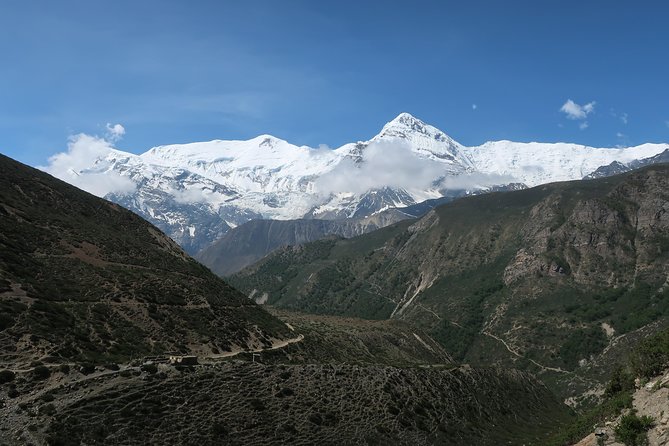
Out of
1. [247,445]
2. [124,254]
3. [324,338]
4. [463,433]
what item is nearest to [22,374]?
[247,445]

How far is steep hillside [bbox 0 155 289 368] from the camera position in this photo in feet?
183

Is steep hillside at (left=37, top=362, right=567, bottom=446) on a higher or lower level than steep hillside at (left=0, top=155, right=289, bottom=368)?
lower

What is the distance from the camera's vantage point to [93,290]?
236 feet

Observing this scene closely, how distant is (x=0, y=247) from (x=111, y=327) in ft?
65.3

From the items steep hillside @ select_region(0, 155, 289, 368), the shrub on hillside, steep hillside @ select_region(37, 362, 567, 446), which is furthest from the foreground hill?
the shrub on hillside

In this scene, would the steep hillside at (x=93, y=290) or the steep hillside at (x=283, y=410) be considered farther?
the steep hillside at (x=93, y=290)

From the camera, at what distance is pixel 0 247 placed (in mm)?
70688

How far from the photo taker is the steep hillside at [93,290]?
5581 cm

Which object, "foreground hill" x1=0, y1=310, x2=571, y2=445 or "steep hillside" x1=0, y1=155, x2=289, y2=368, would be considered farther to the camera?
"steep hillside" x1=0, y1=155, x2=289, y2=368

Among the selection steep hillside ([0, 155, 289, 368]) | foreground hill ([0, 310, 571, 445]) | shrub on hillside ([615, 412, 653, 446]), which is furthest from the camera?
steep hillside ([0, 155, 289, 368])

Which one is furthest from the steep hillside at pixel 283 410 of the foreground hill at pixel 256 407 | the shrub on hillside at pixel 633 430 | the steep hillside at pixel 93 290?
the shrub on hillside at pixel 633 430

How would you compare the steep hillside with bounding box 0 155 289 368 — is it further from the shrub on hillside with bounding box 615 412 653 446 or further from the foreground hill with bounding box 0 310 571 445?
the shrub on hillside with bounding box 615 412 653 446

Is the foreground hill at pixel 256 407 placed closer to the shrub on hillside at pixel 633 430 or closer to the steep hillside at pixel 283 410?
the steep hillside at pixel 283 410

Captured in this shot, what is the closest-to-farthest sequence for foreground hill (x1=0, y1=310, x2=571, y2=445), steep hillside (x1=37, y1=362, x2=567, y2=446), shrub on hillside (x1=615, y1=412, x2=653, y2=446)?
shrub on hillside (x1=615, y1=412, x2=653, y2=446) → foreground hill (x1=0, y1=310, x2=571, y2=445) → steep hillside (x1=37, y1=362, x2=567, y2=446)
